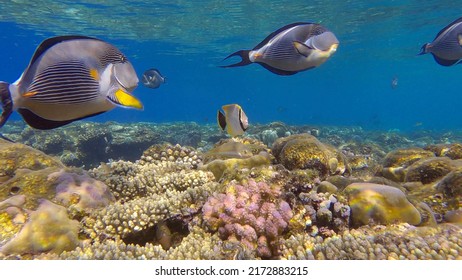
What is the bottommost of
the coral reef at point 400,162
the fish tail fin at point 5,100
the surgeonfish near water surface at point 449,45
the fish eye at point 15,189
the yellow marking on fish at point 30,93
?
the fish eye at point 15,189

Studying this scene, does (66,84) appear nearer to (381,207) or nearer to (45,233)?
(45,233)

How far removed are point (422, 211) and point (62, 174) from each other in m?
4.86

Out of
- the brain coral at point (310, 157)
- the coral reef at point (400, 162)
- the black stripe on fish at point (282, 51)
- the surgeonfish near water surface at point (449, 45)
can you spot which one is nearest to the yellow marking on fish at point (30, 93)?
the black stripe on fish at point (282, 51)

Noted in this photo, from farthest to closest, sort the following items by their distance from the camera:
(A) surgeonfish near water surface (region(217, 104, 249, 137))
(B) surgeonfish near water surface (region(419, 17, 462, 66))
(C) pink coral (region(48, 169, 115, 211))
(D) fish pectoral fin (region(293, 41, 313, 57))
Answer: (A) surgeonfish near water surface (region(217, 104, 249, 137)), (B) surgeonfish near water surface (region(419, 17, 462, 66)), (C) pink coral (region(48, 169, 115, 211)), (D) fish pectoral fin (region(293, 41, 313, 57))

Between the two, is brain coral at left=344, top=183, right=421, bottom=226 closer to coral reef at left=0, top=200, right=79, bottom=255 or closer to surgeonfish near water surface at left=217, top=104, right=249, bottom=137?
surgeonfish near water surface at left=217, top=104, right=249, bottom=137

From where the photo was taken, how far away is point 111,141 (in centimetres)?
1333

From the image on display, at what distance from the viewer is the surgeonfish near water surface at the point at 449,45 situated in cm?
428

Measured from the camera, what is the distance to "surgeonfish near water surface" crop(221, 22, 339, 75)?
3117mm

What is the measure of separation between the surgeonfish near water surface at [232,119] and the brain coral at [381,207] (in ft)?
5.93

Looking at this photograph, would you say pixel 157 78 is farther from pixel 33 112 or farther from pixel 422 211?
pixel 422 211

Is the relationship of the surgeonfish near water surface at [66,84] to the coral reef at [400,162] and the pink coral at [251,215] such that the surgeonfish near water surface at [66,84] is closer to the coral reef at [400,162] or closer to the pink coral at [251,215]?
the pink coral at [251,215]

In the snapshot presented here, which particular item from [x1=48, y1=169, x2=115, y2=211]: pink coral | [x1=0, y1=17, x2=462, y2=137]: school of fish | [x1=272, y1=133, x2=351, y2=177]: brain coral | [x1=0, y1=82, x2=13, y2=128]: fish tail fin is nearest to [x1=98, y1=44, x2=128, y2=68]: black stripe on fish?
[x1=0, y1=17, x2=462, y2=137]: school of fish

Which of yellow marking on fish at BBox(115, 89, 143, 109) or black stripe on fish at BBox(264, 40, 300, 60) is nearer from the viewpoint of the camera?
yellow marking on fish at BBox(115, 89, 143, 109)

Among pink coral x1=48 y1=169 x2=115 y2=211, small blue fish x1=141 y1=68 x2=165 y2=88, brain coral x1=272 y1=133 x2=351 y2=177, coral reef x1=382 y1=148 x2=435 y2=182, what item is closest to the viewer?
pink coral x1=48 y1=169 x2=115 y2=211
